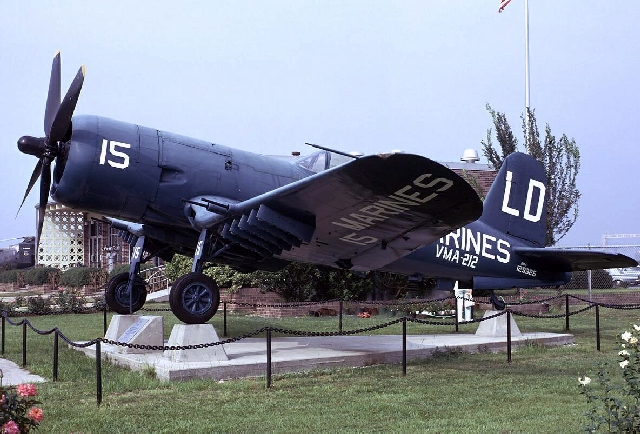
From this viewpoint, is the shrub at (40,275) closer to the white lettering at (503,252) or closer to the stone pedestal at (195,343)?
Answer: the stone pedestal at (195,343)

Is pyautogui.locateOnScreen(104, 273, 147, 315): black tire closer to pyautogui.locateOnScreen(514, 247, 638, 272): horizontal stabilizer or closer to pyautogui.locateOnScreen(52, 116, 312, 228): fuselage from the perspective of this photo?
pyautogui.locateOnScreen(52, 116, 312, 228): fuselage

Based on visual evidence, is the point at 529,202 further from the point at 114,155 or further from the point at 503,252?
the point at 114,155

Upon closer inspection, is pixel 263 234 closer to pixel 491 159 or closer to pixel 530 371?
pixel 530 371

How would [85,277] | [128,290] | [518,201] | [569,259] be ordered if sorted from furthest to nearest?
[85,277], [518,201], [569,259], [128,290]

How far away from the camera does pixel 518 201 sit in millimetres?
12039

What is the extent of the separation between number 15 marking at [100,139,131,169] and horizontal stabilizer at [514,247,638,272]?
6.62 m

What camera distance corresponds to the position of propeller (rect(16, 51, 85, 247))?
8.67 m

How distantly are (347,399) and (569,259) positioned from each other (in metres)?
5.94

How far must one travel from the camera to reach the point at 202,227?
907cm

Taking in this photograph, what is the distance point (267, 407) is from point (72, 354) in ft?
17.6

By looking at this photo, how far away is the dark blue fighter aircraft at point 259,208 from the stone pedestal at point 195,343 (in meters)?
0.17

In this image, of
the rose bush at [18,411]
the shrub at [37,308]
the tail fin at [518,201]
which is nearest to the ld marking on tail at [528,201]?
the tail fin at [518,201]

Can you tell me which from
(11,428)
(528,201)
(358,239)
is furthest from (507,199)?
(11,428)

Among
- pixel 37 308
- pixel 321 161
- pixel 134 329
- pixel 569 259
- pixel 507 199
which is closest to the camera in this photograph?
pixel 134 329
